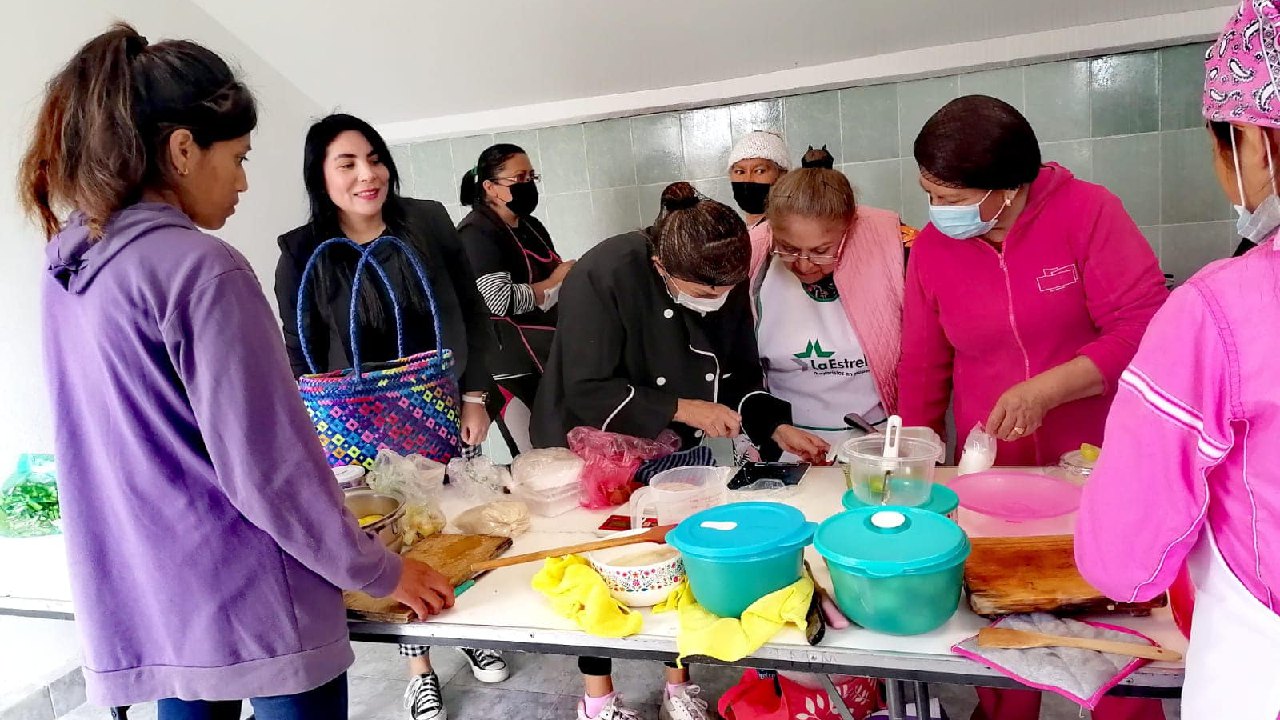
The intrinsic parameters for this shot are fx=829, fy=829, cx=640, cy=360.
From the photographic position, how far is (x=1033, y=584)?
4.03 ft

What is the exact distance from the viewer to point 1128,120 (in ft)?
9.92

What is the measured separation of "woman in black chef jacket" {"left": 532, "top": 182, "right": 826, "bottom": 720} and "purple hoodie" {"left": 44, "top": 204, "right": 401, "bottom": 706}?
3.66 ft

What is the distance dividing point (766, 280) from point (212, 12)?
253cm

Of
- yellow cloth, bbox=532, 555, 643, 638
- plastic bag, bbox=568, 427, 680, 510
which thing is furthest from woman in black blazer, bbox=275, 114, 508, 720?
yellow cloth, bbox=532, 555, 643, 638

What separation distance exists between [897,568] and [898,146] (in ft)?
8.27

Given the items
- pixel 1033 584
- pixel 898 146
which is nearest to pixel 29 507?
pixel 1033 584

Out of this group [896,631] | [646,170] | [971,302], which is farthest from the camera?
[646,170]

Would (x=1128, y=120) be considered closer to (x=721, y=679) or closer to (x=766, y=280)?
(x=766, y=280)

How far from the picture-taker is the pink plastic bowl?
4.93 ft

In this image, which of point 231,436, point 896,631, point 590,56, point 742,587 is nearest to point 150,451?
point 231,436

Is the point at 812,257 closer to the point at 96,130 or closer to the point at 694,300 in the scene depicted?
the point at 694,300

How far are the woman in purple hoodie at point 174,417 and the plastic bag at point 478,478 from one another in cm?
74

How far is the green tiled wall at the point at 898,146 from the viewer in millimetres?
2992

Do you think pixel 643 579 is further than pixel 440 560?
No
